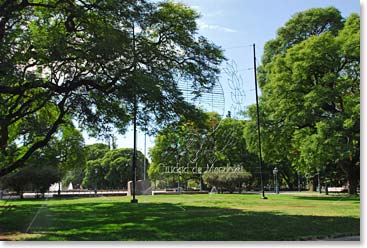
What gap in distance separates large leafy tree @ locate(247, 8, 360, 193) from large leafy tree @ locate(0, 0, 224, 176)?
27.0 feet

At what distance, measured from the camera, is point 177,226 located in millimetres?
8688

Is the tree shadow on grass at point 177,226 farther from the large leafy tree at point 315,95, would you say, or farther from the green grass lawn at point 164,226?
the large leafy tree at point 315,95

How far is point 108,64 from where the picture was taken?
9.55m

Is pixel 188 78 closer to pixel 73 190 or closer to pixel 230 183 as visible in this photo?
pixel 73 190

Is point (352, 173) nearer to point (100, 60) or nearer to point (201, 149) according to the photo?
point (201, 149)

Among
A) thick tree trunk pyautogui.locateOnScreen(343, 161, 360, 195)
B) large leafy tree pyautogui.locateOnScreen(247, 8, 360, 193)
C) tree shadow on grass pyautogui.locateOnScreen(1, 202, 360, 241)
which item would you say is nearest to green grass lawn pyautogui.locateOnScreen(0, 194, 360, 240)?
tree shadow on grass pyautogui.locateOnScreen(1, 202, 360, 241)

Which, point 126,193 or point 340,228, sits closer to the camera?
point 340,228

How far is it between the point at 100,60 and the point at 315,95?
464 inches

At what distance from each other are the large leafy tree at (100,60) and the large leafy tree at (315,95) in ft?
27.0

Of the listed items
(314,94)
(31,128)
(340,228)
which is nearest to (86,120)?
(31,128)

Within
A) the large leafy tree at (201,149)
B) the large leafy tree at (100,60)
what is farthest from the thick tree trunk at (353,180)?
the large leafy tree at (100,60)

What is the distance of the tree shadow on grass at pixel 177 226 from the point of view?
756 centimetres

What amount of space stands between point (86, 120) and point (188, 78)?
292 centimetres

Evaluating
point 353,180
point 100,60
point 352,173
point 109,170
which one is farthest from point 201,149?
point 100,60
